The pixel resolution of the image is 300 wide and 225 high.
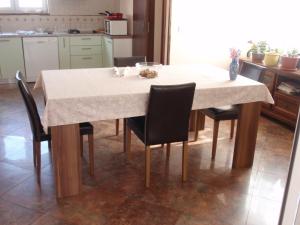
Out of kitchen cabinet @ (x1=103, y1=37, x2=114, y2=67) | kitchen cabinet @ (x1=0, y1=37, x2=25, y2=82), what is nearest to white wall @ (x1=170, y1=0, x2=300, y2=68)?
kitchen cabinet @ (x1=103, y1=37, x2=114, y2=67)

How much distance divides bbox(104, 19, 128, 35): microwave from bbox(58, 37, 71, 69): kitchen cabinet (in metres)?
0.76

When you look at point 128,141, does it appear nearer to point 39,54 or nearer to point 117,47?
point 117,47

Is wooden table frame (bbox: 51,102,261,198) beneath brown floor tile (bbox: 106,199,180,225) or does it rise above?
above

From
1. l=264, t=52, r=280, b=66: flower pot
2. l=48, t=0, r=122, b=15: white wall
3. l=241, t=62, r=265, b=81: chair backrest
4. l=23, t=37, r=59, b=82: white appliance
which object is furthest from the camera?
l=48, t=0, r=122, b=15: white wall

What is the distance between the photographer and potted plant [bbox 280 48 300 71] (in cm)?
377

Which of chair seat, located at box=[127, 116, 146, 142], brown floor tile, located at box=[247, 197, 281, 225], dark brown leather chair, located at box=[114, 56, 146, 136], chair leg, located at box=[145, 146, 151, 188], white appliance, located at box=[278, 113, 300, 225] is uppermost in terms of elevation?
white appliance, located at box=[278, 113, 300, 225]

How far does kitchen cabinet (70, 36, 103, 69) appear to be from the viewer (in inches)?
225

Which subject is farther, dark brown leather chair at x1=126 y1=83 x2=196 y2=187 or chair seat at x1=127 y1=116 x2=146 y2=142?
chair seat at x1=127 y1=116 x2=146 y2=142

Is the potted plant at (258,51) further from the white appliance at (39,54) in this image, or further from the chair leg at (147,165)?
the white appliance at (39,54)

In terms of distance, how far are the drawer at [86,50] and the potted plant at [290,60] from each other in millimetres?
3336

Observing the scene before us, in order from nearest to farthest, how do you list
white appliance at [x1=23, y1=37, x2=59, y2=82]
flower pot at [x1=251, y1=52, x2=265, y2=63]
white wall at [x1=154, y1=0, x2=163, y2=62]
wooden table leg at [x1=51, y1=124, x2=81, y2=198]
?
wooden table leg at [x1=51, y1=124, x2=81, y2=198] < flower pot at [x1=251, y1=52, x2=265, y2=63] < white wall at [x1=154, y1=0, x2=163, y2=62] < white appliance at [x1=23, y1=37, x2=59, y2=82]

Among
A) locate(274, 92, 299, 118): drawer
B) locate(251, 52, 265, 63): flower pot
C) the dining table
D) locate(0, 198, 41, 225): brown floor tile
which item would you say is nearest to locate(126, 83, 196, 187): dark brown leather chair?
the dining table

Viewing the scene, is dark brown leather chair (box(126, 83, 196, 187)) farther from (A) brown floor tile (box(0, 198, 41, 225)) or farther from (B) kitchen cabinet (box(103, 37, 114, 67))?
(B) kitchen cabinet (box(103, 37, 114, 67))

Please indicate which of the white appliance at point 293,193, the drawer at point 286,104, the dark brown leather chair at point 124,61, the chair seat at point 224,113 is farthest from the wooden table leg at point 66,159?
the drawer at point 286,104
